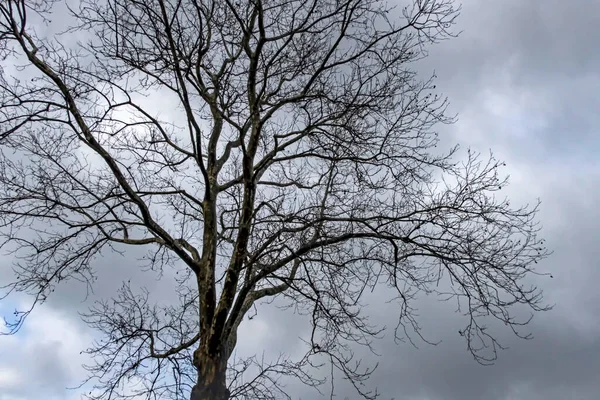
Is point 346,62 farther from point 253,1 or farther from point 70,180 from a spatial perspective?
point 70,180

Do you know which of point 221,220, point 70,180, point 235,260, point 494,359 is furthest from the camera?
point 221,220

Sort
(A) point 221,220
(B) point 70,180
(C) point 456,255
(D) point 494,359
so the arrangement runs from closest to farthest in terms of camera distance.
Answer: (D) point 494,359
(C) point 456,255
(B) point 70,180
(A) point 221,220

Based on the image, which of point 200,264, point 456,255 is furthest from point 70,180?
point 456,255

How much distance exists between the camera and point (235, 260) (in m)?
7.09

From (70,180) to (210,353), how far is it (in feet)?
10.1

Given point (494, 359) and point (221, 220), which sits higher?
point (221, 220)

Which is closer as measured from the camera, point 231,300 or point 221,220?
point 231,300

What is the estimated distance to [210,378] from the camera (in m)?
6.79

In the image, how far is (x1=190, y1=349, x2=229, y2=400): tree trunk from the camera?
668 centimetres

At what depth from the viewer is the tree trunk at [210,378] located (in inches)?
263

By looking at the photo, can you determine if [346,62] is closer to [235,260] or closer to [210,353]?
[235,260]

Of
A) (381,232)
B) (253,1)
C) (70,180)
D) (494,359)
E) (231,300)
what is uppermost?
(253,1)

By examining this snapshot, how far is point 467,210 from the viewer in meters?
6.79

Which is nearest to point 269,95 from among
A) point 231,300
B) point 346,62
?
point 346,62
